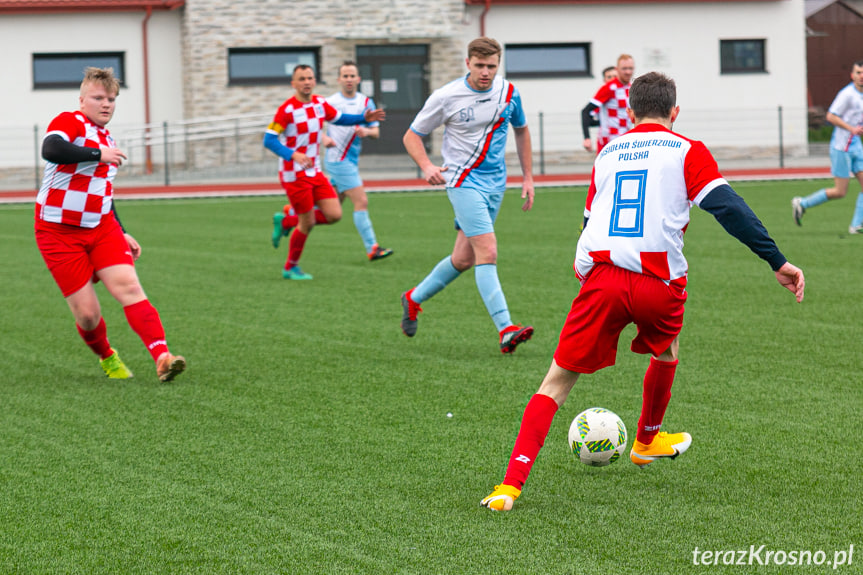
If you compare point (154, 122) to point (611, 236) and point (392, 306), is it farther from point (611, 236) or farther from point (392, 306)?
point (611, 236)

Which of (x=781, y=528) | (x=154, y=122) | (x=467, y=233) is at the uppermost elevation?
(x=154, y=122)

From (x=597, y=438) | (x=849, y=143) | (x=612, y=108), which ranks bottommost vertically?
(x=597, y=438)

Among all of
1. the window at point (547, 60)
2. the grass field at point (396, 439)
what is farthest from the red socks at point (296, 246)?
the window at point (547, 60)

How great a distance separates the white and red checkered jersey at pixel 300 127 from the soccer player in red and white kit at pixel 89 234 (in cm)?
458

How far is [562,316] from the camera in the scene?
8836mm

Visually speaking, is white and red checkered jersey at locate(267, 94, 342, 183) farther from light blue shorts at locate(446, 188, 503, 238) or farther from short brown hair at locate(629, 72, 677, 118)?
short brown hair at locate(629, 72, 677, 118)

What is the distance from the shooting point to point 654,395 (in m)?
4.71

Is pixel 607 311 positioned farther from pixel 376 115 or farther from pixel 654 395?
pixel 376 115

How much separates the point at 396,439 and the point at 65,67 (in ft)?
85.9

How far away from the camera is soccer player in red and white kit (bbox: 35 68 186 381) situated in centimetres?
656

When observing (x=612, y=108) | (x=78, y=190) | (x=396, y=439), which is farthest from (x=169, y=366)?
(x=612, y=108)

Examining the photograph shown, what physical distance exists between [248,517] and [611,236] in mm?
1694

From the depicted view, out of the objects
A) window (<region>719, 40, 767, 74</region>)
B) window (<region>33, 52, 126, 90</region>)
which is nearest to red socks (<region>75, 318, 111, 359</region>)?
window (<region>33, 52, 126, 90</region>)

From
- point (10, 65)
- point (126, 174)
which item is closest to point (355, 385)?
point (126, 174)
